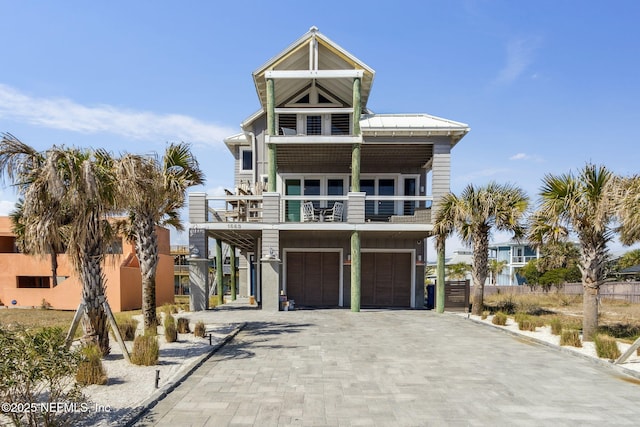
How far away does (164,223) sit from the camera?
1364 cm

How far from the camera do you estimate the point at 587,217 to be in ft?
34.9

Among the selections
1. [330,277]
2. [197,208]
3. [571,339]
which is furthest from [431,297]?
[197,208]

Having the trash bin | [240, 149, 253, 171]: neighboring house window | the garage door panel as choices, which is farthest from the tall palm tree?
[240, 149, 253, 171]: neighboring house window

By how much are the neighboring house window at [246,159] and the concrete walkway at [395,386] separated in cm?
1393

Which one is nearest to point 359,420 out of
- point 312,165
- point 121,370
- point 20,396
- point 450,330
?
point 20,396

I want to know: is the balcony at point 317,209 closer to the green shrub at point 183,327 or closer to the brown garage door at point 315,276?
the brown garage door at point 315,276

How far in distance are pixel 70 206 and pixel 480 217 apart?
1480cm

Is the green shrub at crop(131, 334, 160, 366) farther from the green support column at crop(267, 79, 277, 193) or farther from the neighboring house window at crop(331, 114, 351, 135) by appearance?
the neighboring house window at crop(331, 114, 351, 135)

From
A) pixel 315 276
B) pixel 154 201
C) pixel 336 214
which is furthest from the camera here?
pixel 315 276

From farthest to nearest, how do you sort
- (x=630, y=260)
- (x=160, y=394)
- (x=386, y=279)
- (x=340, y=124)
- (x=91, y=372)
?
(x=630, y=260), (x=340, y=124), (x=386, y=279), (x=91, y=372), (x=160, y=394)

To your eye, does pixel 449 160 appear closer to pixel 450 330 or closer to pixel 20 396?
pixel 450 330

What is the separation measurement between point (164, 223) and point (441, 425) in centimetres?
1197

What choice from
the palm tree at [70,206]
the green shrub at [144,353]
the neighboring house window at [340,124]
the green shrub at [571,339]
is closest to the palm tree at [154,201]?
the palm tree at [70,206]

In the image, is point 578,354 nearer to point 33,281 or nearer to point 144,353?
point 144,353
